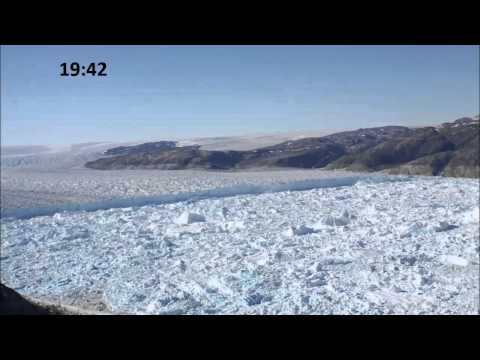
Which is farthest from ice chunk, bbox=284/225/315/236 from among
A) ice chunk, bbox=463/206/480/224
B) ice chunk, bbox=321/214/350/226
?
ice chunk, bbox=463/206/480/224

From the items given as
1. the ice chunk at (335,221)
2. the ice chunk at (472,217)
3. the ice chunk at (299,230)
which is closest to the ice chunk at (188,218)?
the ice chunk at (299,230)

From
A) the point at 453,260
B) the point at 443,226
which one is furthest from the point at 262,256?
the point at 443,226

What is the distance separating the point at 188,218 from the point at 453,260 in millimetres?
2731

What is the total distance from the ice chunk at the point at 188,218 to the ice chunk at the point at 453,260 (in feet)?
8.53

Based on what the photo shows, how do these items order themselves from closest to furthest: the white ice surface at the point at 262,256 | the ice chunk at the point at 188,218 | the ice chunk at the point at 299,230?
the white ice surface at the point at 262,256 → the ice chunk at the point at 299,230 → the ice chunk at the point at 188,218

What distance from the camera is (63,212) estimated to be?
207 inches

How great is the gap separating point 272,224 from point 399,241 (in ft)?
4.44

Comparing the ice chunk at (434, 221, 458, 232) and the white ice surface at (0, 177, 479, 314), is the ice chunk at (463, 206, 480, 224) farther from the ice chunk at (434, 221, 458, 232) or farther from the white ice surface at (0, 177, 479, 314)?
the ice chunk at (434, 221, 458, 232)

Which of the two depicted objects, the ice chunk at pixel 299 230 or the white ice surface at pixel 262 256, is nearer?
the white ice surface at pixel 262 256

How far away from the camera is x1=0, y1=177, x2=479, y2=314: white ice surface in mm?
2703

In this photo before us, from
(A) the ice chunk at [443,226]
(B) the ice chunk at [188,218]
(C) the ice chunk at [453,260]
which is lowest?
(C) the ice chunk at [453,260]

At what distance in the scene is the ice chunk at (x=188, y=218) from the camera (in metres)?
4.62

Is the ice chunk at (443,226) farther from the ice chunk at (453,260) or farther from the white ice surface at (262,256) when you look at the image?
the ice chunk at (453,260)

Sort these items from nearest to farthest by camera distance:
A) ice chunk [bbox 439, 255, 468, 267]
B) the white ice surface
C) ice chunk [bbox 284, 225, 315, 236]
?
the white ice surface, ice chunk [bbox 439, 255, 468, 267], ice chunk [bbox 284, 225, 315, 236]
